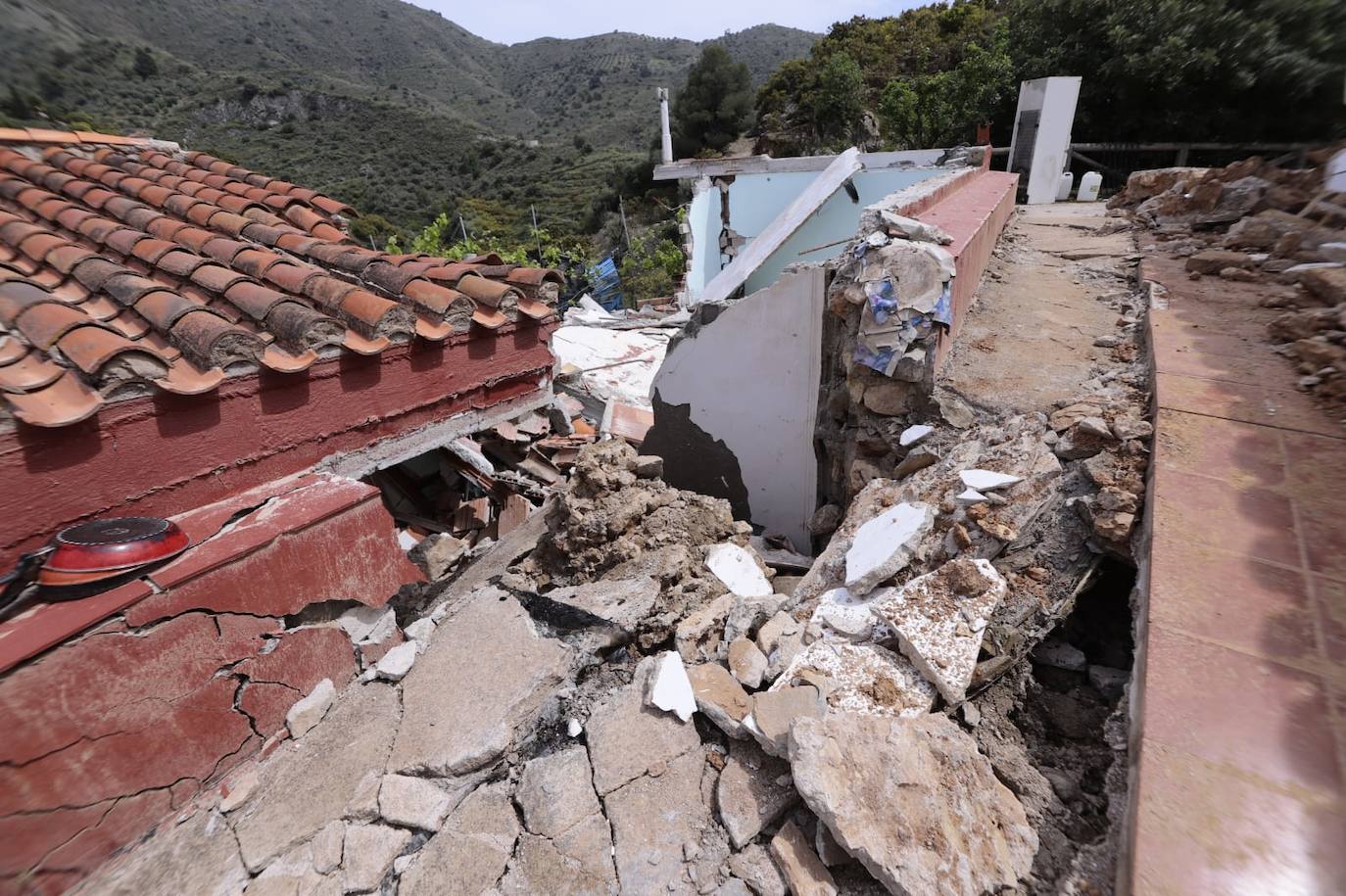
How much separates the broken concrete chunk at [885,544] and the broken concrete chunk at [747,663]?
1.78ft

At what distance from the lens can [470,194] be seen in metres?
47.0

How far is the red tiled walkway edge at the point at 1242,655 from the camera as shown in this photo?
4.15 ft

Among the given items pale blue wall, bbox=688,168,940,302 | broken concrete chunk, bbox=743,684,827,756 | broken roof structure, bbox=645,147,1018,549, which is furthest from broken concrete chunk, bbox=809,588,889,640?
pale blue wall, bbox=688,168,940,302

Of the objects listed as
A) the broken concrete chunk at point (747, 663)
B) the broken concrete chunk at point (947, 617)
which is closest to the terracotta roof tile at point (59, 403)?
the broken concrete chunk at point (747, 663)

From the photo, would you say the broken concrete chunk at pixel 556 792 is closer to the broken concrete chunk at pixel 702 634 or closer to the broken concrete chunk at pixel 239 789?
the broken concrete chunk at pixel 702 634

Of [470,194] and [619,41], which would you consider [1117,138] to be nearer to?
[470,194]

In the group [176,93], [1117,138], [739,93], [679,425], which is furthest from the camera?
[176,93]

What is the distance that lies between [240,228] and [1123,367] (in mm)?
5492

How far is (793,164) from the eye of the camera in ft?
41.1

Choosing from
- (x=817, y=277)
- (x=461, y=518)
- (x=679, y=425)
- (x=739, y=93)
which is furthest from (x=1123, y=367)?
(x=739, y=93)

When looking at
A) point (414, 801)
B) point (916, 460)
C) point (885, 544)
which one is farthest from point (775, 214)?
point (414, 801)

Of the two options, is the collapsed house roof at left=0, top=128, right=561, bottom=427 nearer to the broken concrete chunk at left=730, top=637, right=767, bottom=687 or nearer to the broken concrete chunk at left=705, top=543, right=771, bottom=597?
the broken concrete chunk at left=705, top=543, right=771, bottom=597

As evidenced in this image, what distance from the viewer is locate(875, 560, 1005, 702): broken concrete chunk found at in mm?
2057

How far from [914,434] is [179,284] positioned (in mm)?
4150
